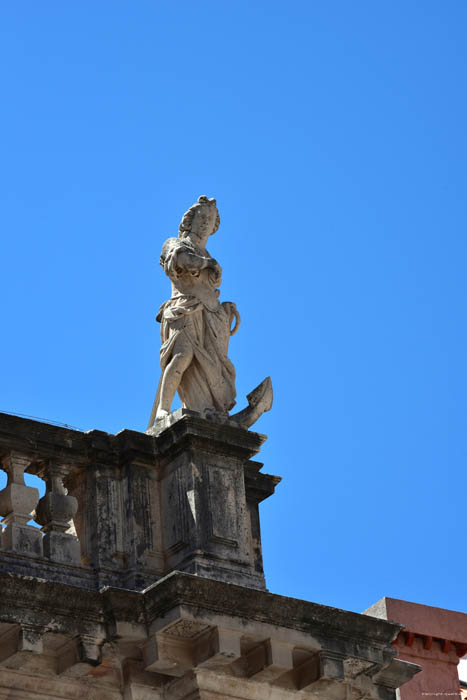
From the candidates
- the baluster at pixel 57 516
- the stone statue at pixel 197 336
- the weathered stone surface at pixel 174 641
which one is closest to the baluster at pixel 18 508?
the baluster at pixel 57 516

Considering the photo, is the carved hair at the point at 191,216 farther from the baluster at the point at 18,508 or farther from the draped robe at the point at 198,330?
the baluster at the point at 18,508

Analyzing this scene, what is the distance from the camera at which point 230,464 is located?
14352 mm

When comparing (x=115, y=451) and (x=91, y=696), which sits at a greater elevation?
(x=115, y=451)

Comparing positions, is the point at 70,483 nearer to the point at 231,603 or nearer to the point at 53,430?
the point at 53,430

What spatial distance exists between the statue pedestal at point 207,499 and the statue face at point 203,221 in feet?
6.55

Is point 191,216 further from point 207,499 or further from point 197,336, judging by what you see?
point 207,499

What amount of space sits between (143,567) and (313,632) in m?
1.44

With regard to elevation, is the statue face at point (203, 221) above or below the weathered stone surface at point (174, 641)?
above

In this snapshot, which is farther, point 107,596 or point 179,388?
point 179,388

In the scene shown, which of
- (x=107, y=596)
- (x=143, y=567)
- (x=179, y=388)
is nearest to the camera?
(x=107, y=596)

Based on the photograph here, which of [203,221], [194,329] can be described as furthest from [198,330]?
[203,221]

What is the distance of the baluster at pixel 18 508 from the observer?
1324cm

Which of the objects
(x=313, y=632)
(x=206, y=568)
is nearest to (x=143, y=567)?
(x=206, y=568)

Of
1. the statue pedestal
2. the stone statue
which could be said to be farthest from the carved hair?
the statue pedestal
